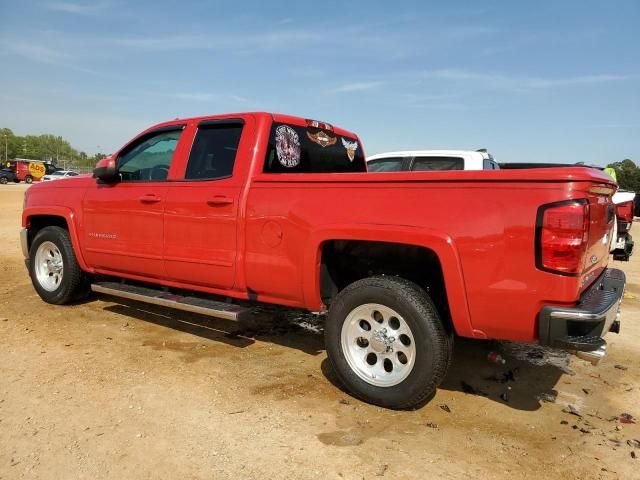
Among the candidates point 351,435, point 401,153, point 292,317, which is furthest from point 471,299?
point 401,153

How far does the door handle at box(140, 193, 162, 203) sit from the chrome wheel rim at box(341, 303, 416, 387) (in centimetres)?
211

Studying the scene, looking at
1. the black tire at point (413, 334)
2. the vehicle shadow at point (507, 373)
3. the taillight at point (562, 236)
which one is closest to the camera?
the taillight at point (562, 236)

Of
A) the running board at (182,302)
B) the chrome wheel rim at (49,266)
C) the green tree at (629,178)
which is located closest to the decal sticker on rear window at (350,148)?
the running board at (182,302)

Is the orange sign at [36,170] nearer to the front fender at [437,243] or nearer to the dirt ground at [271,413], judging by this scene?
the dirt ground at [271,413]

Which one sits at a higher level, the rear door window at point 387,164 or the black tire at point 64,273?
the rear door window at point 387,164

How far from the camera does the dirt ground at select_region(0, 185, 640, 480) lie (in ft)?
8.67

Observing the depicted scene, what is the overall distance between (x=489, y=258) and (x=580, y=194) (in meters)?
0.57

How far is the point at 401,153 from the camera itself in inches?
314

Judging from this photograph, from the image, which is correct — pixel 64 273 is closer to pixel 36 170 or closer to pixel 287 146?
pixel 287 146

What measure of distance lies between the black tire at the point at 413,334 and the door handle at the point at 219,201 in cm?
117

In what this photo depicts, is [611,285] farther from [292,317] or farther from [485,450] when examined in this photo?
[292,317]

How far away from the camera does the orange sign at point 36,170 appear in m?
43.8

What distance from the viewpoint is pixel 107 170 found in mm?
4766

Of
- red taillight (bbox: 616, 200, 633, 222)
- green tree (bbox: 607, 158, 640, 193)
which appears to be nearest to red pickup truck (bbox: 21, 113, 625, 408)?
red taillight (bbox: 616, 200, 633, 222)
